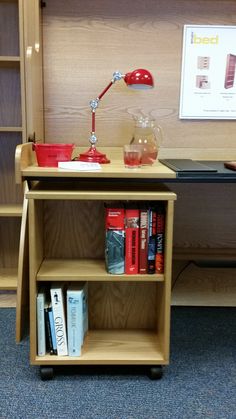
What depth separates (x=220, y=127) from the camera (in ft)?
6.86

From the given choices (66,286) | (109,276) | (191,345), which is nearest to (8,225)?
(66,286)

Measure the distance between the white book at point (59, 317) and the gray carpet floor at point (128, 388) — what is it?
12 cm

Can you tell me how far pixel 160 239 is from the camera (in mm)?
1472

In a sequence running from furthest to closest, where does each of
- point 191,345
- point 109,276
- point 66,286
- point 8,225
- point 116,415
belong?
point 8,225 < point 191,345 < point 66,286 < point 109,276 < point 116,415

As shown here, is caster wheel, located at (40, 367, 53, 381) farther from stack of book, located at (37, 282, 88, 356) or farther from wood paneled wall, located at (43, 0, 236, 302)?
wood paneled wall, located at (43, 0, 236, 302)

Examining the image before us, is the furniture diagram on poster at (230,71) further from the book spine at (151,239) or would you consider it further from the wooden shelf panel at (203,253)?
the book spine at (151,239)

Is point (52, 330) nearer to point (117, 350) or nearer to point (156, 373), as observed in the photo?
point (117, 350)

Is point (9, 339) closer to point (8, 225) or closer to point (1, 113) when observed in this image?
point (8, 225)

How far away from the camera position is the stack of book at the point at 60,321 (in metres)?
1.49

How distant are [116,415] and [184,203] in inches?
44.2

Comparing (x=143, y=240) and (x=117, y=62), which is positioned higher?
(x=117, y=62)

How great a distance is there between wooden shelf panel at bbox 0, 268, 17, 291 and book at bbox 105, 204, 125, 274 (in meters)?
0.79

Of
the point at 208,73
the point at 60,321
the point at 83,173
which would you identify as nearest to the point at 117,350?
the point at 60,321

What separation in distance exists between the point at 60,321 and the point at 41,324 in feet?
0.23
